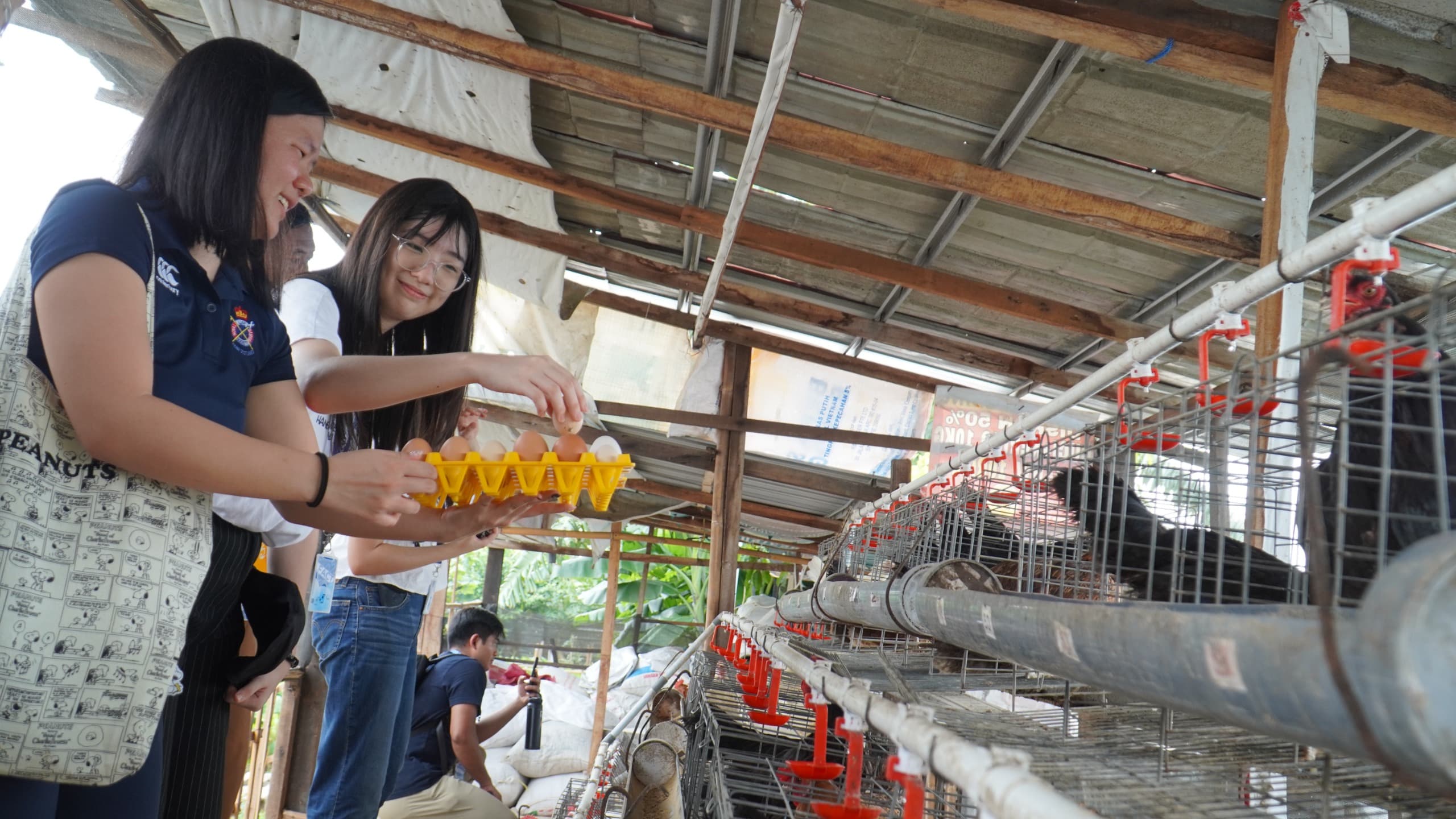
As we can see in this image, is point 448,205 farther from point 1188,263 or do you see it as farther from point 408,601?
point 1188,263

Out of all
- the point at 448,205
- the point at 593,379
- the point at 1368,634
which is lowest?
the point at 1368,634

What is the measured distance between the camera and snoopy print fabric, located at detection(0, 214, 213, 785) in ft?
3.00

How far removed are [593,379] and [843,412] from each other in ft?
7.47

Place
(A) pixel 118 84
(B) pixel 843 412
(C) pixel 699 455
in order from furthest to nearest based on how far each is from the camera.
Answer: (C) pixel 699 455 < (B) pixel 843 412 < (A) pixel 118 84

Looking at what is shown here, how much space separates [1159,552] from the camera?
1840 mm

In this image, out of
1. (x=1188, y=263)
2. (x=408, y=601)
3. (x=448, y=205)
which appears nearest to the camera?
(x=448, y=205)

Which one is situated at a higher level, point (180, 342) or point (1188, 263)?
point (1188, 263)

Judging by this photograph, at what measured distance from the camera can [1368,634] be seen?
52 centimetres

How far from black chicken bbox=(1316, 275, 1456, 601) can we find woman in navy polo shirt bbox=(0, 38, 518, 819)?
118cm

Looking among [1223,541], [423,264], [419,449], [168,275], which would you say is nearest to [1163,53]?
[1223,541]

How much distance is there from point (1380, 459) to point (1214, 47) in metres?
1.98

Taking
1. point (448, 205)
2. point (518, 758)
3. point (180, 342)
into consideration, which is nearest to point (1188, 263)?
point (448, 205)

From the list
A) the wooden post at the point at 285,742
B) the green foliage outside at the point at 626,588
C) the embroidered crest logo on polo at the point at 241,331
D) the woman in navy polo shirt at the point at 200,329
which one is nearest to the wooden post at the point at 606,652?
the green foliage outside at the point at 626,588

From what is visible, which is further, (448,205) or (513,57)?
(513,57)
